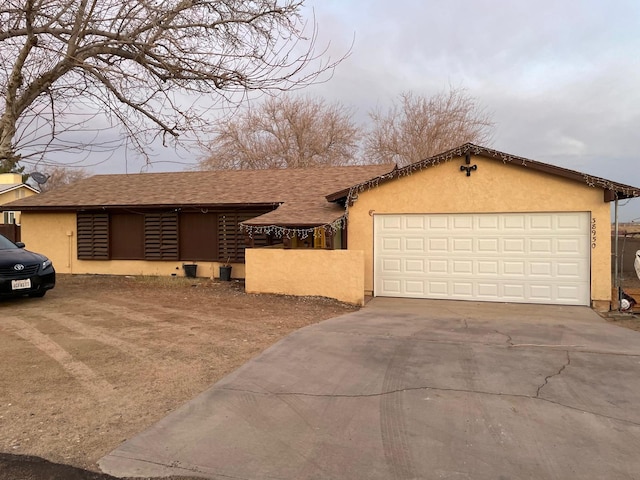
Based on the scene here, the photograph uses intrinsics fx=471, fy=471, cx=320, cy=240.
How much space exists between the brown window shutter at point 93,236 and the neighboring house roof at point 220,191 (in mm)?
537

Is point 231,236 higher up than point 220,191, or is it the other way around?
point 220,191

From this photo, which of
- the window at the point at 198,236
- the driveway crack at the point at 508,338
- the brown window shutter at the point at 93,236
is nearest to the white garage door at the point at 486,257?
the driveway crack at the point at 508,338

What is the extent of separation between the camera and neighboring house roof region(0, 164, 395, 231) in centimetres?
1401

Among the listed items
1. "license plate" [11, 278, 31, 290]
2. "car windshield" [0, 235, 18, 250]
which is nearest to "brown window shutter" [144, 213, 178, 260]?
"car windshield" [0, 235, 18, 250]

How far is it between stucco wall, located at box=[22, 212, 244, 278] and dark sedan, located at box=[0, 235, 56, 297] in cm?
530

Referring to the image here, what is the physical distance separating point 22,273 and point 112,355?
16.2 ft

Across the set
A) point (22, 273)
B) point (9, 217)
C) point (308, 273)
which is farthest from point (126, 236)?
point (9, 217)

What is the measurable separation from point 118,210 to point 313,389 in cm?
1322

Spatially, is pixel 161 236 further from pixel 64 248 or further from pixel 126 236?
pixel 64 248

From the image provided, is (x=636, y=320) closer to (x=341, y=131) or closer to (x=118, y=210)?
(x=118, y=210)

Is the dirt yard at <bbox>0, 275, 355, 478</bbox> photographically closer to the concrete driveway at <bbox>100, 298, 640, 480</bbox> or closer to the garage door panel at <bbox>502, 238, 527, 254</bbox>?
the concrete driveway at <bbox>100, 298, 640, 480</bbox>

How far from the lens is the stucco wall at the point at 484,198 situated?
1039 cm

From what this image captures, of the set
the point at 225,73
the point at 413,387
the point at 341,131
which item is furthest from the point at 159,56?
the point at 341,131

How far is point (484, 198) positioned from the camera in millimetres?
11117
